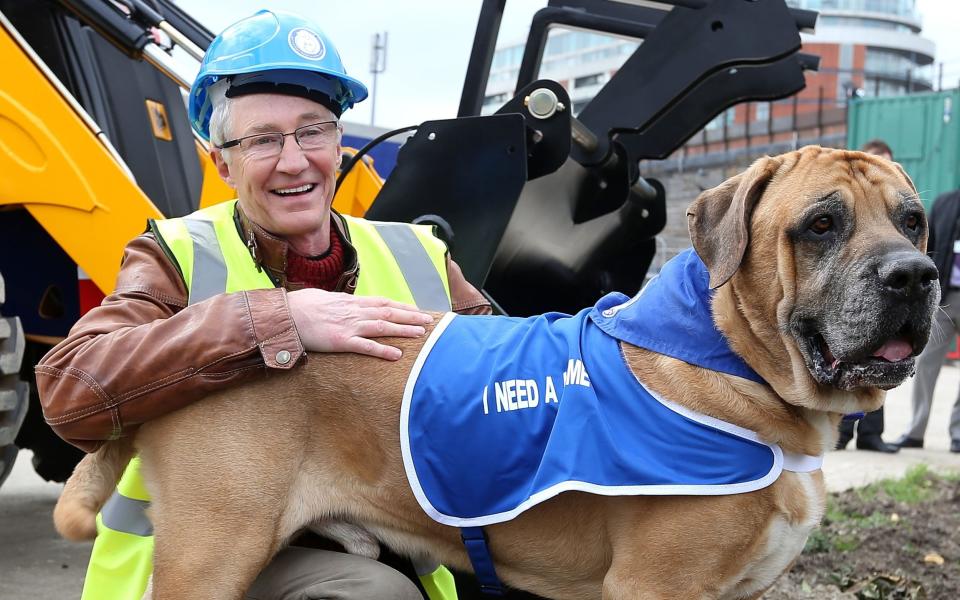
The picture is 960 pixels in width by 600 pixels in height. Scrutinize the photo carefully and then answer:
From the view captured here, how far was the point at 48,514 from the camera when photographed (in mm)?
5098

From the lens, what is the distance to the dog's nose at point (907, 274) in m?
1.88

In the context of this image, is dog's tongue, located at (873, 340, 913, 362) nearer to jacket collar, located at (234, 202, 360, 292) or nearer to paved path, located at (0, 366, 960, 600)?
jacket collar, located at (234, 202, 360, 292)

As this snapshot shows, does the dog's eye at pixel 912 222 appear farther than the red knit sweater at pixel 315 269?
No

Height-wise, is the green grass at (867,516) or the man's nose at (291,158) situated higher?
the man's nose at (291,158)

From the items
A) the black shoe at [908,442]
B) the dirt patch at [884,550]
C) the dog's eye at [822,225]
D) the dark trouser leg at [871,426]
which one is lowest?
the black shoe at [908,442]

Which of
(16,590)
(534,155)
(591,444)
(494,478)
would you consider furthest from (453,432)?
(16,590)

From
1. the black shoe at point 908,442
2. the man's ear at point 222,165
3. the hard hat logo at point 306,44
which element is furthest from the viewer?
the black shoe at point 908,442

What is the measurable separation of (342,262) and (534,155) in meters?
1.28

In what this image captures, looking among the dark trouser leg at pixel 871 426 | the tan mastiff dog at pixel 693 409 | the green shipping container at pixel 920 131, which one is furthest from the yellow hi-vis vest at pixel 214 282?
the green shipping container at pixel 920 131

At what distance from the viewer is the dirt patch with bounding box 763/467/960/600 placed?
12.1ft

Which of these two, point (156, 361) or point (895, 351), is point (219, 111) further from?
point (895, 351)

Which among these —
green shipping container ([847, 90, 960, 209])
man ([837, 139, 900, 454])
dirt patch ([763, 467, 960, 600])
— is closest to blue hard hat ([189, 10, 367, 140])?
dirt patch ([763, 467, 960, 600])

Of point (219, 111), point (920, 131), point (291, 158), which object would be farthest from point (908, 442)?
point (920, 131)

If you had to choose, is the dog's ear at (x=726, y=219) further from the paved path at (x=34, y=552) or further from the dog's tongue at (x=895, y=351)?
the paved path at (x=34, y=552)
